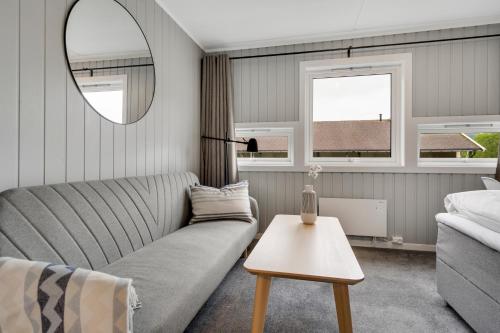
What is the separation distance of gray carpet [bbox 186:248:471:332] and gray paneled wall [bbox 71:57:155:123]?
1.51 m

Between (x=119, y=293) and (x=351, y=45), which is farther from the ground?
(x=351, y=45)

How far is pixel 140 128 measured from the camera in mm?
2080

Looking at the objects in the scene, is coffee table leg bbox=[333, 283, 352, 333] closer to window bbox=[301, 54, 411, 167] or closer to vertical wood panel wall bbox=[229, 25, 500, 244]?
vertical wood panel wall bbox=[229, 25, 500, 244]

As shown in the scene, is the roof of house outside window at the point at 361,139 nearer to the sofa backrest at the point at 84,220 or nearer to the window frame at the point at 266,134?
the window frame at the point at 266,134

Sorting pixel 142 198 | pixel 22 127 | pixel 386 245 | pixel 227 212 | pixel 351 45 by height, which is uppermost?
pixel 351 45

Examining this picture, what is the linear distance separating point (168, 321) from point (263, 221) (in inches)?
84.6

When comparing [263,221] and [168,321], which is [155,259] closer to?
[168,321]

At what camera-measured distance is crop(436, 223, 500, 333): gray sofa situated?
1265mm

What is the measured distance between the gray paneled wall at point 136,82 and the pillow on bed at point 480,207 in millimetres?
2359

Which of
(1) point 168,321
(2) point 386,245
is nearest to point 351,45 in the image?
(2) point 386,245

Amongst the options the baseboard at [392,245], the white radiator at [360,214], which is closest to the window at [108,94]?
the white radiator at [360,214]

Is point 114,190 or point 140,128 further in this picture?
point 140,128

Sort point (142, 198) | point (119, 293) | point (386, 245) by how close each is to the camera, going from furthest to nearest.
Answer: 1. point (386, 245)
2. point (142, 198)
3. point (119, 293)

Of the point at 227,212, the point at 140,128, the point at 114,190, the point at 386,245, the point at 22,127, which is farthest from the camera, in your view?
the point at 386,245
